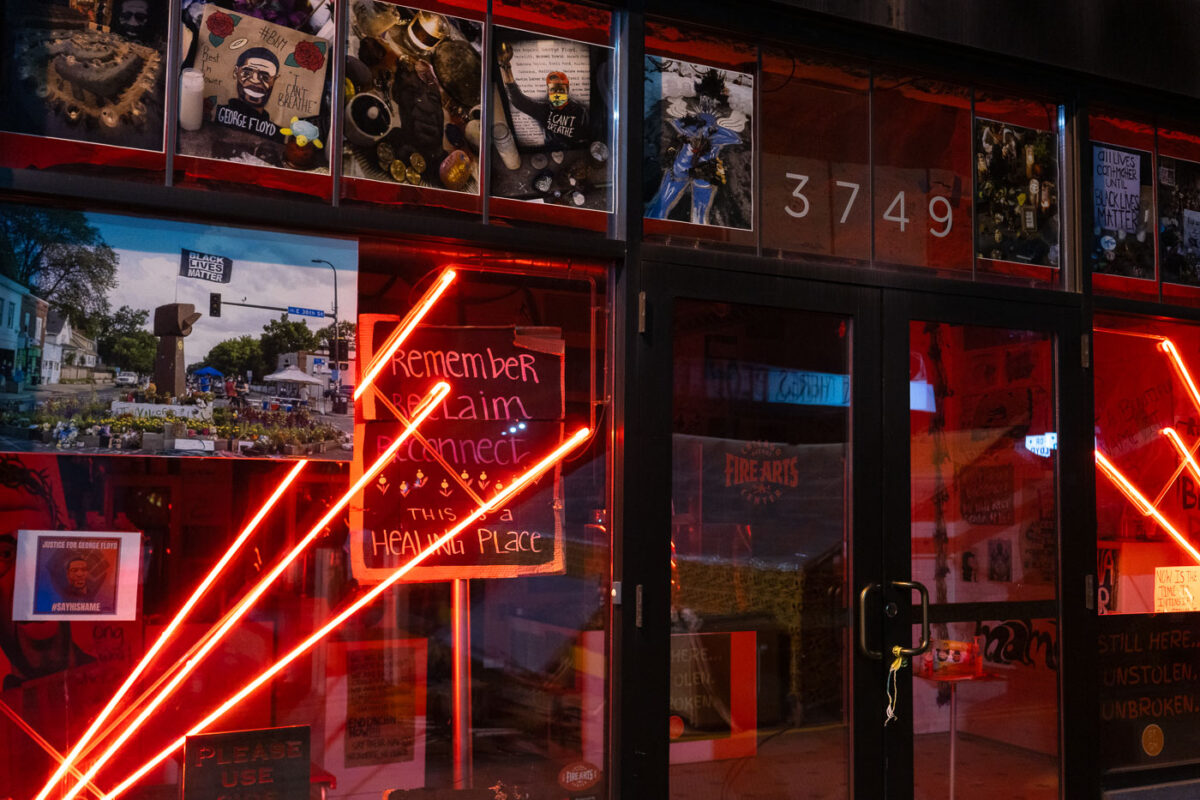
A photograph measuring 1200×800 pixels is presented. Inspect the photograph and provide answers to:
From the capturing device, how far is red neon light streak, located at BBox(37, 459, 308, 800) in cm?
326

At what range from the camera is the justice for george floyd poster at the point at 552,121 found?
402 cm

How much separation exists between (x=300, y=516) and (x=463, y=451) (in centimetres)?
63

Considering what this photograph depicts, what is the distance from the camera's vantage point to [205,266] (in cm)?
347

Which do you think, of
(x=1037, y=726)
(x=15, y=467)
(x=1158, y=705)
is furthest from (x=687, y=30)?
(x=1158, y=705)

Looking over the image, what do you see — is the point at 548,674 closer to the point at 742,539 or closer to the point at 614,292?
the point at 742,539

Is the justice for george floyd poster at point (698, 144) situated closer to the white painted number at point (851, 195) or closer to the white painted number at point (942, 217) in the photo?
the white painted number at point (851, 195)

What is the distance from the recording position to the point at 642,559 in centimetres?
404

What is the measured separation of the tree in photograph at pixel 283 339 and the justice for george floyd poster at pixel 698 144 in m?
1.46

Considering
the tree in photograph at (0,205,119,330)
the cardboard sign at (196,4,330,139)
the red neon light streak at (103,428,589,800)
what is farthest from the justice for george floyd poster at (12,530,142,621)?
the cardboard sign at (196,4,330,139)

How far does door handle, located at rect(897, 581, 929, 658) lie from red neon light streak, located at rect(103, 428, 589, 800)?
1.51m

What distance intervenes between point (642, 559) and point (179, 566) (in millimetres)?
1662

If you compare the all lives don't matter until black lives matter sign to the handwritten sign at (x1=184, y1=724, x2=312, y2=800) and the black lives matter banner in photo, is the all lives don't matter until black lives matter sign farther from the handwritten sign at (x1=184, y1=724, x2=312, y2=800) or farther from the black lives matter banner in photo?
the handwritten sign at (x1=184, y1=724, x2=312, y2=800)

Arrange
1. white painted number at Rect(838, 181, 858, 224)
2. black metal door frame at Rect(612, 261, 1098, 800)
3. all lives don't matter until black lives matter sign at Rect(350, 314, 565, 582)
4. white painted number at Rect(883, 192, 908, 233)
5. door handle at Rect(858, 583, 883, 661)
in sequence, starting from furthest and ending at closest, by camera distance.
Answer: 1. white painted number at Rect(883, 192, 908, 233)
2. white painted number at Rect(838, 181, 858, 224)
3. door handle at Rect(858, 583, 883, 661)
4. black metal door frame at Rect(612, 261, 1098, 800)
5. all lives don't matter until black lives matter sign at Rect(350, 314, 565, 582)

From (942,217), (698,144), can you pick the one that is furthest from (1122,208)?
(698,144)
